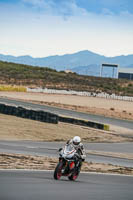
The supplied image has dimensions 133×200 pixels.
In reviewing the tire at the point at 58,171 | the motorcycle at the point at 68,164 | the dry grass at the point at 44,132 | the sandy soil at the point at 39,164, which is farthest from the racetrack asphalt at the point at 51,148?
the tire at the point at 58,171

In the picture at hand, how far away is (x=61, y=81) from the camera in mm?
115688

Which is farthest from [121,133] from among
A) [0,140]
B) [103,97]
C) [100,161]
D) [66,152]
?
[103,97]

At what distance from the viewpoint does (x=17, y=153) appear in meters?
22.3

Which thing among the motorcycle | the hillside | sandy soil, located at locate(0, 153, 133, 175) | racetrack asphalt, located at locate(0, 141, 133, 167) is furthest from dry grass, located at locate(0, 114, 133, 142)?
the hillside

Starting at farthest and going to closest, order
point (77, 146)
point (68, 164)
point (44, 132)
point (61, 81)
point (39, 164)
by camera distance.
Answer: point (61, 81) < point (44, 132) < point (39, 164) < point (77, 146) < point (68, 164)

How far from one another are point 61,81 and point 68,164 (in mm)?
101629

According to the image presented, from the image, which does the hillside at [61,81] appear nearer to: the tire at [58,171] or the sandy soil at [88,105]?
the sandy soil at [88,105]

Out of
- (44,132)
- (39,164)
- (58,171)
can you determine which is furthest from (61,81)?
(58,171)

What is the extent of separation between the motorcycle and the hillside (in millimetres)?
88019

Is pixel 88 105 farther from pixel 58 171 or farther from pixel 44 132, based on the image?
pixel 58 171

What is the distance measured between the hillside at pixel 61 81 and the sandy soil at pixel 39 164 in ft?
267

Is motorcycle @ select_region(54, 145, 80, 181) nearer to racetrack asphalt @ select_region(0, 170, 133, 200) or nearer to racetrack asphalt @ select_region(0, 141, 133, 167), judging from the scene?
racetrack asphalt @ select_region(0, 170, 133, 200)

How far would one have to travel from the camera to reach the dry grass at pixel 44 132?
1203 inches

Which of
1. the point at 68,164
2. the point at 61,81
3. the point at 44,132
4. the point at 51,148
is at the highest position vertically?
the point at 61,81
